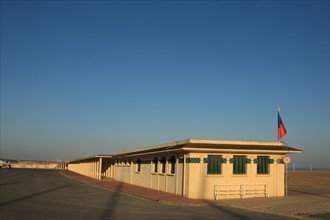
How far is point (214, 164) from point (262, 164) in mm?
3286

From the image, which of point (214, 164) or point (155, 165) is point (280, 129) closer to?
point (214, 164)

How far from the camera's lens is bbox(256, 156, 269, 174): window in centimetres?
2314

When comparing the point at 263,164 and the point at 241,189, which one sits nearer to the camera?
the point at 241,189

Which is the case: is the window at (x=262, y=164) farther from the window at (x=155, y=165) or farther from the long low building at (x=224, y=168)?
the window at (x=155, y=165)

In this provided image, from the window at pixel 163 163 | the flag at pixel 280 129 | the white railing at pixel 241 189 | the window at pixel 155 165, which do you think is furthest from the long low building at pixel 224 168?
the window at pixel 155 165

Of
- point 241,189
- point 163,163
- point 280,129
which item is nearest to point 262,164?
point 241,189

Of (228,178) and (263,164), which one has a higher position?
(263,164)

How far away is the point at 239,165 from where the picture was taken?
22609 millimetres

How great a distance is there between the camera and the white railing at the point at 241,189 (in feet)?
71.1

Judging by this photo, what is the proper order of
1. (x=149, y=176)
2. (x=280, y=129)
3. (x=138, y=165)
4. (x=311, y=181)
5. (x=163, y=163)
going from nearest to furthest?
(x=280, y=129)
(x=163, y=163)
(x=149, y=176)
(x=138, y=165)
(x=311, y=181)

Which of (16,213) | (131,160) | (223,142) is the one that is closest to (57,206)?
(16,213)

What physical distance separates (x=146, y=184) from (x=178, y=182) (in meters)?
7.39

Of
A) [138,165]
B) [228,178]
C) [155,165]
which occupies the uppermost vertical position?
[155,165]

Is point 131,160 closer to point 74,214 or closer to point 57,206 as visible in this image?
point 57,206
